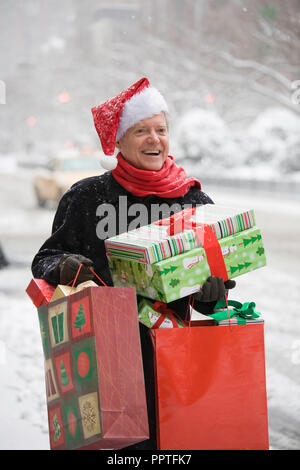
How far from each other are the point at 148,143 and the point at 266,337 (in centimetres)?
323

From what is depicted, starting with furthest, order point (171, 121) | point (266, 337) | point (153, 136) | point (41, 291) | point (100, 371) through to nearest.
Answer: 1. point (266, 337)
2. point (171, 121)
3. point (153, 136)
4. point (41, 291)
5. point (100, 371)

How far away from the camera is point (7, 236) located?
447 inches

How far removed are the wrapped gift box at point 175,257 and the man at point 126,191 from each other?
7.1 inches

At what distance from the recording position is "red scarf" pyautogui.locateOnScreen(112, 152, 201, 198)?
6.41 ft

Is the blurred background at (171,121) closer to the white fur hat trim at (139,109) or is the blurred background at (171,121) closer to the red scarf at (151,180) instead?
the white fur hat trim at (139,109)

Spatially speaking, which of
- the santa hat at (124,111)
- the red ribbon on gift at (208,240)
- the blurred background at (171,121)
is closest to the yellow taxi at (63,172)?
the blurred background at (171,121)

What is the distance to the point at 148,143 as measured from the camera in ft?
6.44

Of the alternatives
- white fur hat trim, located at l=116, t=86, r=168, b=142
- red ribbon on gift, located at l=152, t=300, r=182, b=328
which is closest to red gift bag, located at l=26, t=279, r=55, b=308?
red ribbon on gift, located at l=152, t=300, r=182, b=328

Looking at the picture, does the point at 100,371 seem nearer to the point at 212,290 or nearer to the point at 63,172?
the point at 212,290

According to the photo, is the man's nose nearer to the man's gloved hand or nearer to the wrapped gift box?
the wrapped gift box

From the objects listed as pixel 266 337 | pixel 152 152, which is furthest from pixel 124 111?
pixel 266 337

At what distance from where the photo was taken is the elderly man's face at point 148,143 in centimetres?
196

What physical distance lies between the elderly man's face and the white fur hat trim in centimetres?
2
